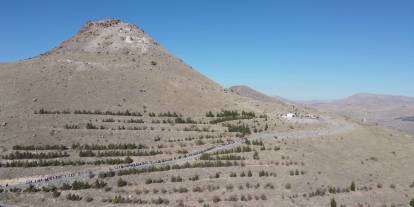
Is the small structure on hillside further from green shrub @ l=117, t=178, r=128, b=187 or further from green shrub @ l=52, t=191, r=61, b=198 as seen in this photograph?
green shrub @ l=52, t=191, r=61, b=198

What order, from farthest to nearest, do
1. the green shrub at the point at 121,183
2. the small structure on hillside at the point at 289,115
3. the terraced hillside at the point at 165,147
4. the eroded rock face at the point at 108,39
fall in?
the eroded rock face at the point at 108,39 < the small structure on hillside at the point at 289,115 < the green shrub at the point at 121,183 < the terraced hillside at the point at 165,147

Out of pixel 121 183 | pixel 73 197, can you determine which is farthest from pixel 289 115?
pixel 73 197

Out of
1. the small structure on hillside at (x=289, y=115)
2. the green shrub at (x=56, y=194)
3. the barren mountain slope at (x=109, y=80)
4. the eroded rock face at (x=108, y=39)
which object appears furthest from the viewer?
the eroded rock face at (x=108, y=39)

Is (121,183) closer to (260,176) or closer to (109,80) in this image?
(260,176)

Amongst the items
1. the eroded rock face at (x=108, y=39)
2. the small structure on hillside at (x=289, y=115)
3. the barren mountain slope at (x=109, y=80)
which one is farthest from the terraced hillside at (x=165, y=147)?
the eroded rock face at (x=108, y=39)

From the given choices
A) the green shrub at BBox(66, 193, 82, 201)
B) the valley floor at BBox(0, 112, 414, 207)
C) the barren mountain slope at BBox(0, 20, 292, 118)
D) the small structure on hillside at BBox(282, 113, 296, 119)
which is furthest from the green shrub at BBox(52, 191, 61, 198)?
the small structure on hillside at BBox(282, 113, 296, 119)

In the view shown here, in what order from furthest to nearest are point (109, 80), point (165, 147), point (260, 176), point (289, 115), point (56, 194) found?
point (109, 80) → point (289, 115) → point (165, 147) → point (260, 176) → point (56, 194)

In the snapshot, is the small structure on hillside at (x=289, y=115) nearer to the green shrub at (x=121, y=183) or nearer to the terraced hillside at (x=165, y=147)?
the terraced hillside at (x=165, y=147)

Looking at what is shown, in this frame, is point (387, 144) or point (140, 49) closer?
point (387, 144)

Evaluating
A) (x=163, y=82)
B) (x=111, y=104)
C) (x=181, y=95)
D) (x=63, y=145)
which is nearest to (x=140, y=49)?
(x=163, y=82)

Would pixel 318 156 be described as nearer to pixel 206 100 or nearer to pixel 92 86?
pixel 206 100

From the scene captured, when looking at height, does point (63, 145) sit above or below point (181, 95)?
below
